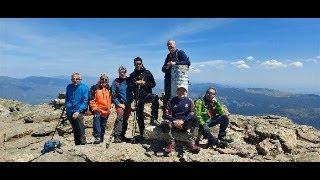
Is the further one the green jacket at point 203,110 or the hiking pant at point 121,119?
the hiking pant at point 121,119

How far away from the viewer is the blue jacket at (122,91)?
15242 mm

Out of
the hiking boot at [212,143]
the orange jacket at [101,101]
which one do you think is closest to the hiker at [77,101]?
the orange jacket at [101,101]

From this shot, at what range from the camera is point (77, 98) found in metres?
14.7

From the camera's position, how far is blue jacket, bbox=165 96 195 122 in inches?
577

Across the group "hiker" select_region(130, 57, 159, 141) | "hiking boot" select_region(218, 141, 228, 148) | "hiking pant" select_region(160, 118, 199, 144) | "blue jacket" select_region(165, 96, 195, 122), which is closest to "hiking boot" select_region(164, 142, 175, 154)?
"hiking pant" select_region(160, 118, 199, 144)

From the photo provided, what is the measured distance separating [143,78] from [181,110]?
7.04 feet

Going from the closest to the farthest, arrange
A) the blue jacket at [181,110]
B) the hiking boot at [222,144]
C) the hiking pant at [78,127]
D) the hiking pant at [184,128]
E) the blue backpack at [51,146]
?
1. the hiking pant at [184,128]
2. the blue jacket at [181,110]
3. the hiking pant at [78,127]
4. the blue backpack at [51,146]
5. the hiking boot at [222,144]

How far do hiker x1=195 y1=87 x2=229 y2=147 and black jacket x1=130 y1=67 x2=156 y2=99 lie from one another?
2.13 metres

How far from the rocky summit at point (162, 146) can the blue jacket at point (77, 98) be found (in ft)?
5.41

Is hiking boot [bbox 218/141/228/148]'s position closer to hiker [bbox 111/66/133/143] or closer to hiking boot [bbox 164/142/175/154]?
hiking boot [bbox 164/142/175/154]

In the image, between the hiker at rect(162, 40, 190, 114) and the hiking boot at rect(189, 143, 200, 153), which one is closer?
the hiking boot at rect(189, 143, 200, 153)

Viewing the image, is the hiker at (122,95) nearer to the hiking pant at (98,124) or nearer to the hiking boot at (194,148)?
the hiking pant at (98,124)

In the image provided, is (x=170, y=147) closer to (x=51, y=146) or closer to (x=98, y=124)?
(x=98, y=124)

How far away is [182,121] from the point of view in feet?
48.0
